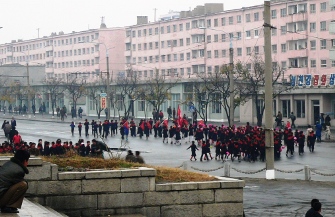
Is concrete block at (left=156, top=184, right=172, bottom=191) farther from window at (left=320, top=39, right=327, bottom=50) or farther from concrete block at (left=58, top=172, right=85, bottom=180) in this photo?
window at (left=320, top=39, right=327, bottom=50)

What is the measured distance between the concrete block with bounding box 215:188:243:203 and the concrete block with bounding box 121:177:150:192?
1.46 meters

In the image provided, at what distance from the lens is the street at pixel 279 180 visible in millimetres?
20953

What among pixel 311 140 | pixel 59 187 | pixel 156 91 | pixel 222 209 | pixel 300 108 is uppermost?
pixel 156 91

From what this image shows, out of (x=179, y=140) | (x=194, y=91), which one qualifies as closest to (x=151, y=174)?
(x=179, y=140)

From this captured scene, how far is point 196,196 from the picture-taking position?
1638 cm

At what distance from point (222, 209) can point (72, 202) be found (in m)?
3.03

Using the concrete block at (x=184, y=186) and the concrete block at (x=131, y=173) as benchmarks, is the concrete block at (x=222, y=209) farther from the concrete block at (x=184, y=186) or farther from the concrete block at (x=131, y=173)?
the concrete block at (x=131, y=173)

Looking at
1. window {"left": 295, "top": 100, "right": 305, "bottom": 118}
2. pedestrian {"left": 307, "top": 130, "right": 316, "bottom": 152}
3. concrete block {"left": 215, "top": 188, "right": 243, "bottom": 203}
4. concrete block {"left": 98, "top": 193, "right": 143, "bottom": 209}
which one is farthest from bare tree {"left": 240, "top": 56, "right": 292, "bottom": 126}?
concrete block {"left": 98, "top": 193, "right": 143, "bottom": 209}

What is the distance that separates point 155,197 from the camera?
16219 millimetres

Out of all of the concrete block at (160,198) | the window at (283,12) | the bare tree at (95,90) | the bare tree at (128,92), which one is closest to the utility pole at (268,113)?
the concrete block at (160,198)

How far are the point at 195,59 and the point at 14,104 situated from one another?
29.0m

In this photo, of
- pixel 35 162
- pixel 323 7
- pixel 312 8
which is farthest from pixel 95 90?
pixel 35 162

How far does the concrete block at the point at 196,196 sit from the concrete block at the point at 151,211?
0.49 meters

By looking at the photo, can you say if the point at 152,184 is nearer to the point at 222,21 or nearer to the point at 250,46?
the point at 250,46
